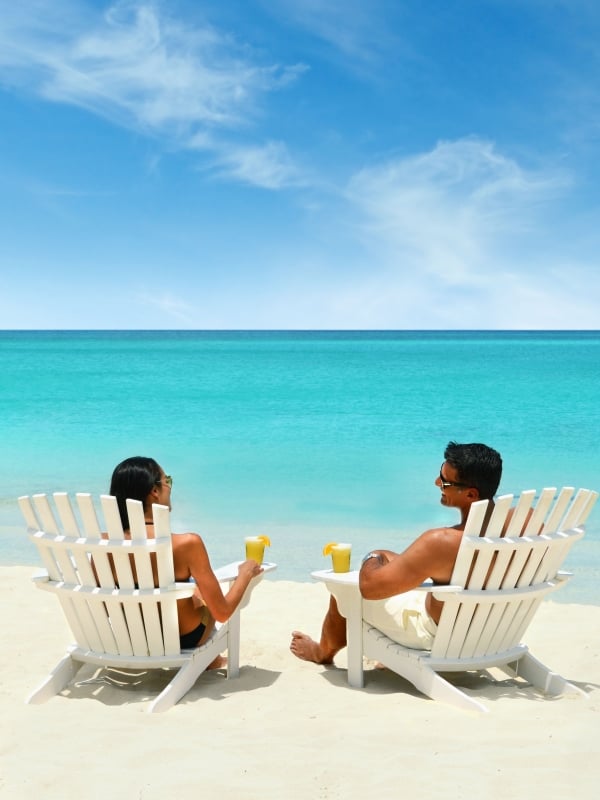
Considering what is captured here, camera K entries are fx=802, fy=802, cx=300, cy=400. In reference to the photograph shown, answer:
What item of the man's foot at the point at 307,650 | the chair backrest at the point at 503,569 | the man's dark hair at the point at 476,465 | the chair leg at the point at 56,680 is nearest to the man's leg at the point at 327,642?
the man's foot at the point at 307,650

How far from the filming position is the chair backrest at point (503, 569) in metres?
3.39

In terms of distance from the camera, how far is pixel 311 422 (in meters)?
20.3

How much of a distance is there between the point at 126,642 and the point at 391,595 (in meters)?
1.21

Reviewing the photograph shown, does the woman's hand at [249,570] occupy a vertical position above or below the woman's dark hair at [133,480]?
below

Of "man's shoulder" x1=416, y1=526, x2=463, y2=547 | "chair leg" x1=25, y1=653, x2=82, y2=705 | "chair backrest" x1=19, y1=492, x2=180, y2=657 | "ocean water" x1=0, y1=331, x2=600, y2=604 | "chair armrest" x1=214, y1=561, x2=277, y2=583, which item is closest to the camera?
"chair backrest" x1=19, y1=492, x2=180, y2=657

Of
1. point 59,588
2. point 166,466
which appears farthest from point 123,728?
point 166,466

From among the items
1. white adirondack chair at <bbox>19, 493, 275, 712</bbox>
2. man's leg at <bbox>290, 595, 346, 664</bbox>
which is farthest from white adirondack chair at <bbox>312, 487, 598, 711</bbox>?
white adirondack chair at <bbox>19, 493, 275, 712</bbox>

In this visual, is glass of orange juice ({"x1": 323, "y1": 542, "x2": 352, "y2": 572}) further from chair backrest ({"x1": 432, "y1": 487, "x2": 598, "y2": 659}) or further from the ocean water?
the ocean water

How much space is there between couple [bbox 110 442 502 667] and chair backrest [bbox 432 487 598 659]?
0.33 feet

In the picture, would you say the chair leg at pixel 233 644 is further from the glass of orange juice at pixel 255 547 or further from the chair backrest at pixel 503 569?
the chair backrest at pixel 503 569

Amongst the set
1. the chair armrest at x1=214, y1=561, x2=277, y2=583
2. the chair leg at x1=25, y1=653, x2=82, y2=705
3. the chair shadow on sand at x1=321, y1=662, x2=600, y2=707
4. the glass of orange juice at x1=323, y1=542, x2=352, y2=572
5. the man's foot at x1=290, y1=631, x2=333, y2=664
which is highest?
the glass of orange juice at x1=323, y1=542, x2=352, y2=572

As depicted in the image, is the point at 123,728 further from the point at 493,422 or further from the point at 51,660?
the point at 493,422

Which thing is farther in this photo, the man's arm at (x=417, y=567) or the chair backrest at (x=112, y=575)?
the man's arm at (x=417, y=567)

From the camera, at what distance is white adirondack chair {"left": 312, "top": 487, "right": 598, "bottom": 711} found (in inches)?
135
